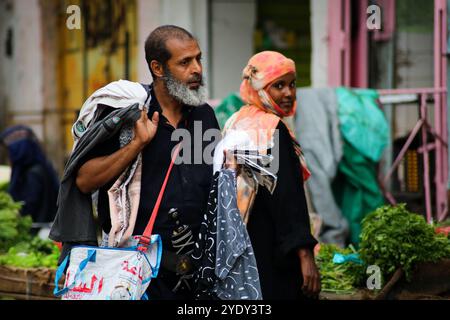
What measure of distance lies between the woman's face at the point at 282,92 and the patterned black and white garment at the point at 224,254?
632mm

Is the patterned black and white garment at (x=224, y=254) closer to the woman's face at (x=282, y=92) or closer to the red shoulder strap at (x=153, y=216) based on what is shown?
the red shoulder strap at (x=153, y=216)

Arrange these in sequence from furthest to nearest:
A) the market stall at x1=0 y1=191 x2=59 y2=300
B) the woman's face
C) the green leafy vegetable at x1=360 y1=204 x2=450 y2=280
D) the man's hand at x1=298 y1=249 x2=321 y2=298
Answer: the market stall at x1=0 y1=191 x2=59 y2=300
the green leafy vegetable at x1=360 y1=204 x2=450 y2=280
the woman's face
the man's hand at x1=298 y1=249 x2=321 y2=298

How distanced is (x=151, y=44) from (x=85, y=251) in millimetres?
974

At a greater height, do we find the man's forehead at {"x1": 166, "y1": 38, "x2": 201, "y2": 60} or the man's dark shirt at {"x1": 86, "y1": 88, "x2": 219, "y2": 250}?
the man's forehead at {"x1": 166, "y1": 38, "x2": 201, "y2": 60}

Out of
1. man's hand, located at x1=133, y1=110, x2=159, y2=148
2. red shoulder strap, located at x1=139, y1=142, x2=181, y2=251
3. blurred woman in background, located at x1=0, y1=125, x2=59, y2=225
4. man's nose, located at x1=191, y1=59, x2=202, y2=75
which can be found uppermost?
man's nose, located at x1=191, y1=59, x2=202, y2=75

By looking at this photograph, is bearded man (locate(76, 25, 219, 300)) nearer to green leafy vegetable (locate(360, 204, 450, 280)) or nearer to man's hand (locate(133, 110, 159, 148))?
man's hand (locate(133, 110, 159, 148))

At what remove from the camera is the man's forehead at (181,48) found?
158 inches

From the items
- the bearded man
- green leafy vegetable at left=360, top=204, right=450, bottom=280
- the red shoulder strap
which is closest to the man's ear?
the bearded man

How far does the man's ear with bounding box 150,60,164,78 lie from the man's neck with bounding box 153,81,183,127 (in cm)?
4

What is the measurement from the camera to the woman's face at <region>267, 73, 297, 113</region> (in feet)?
14.5

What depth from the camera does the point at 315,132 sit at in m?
7.61

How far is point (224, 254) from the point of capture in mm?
3914

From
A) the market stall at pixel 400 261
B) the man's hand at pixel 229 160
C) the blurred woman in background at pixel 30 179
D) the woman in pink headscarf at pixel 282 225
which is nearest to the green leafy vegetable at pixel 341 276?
the market stall at pixel 400 261

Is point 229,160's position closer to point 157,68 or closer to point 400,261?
point 157,68
